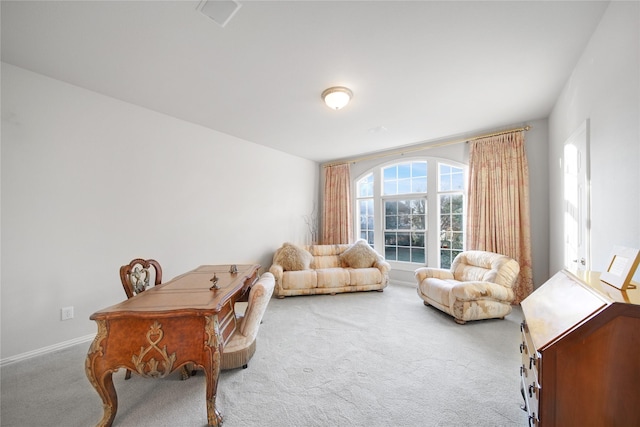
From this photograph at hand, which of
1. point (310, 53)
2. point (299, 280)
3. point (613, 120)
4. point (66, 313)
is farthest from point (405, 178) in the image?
point (66, 313)

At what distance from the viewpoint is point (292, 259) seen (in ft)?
13.8

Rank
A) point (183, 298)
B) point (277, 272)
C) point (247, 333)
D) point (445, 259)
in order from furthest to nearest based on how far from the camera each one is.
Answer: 1. point (445, 259)
2. point (277, 272)
3. point (247, 333)
4. point (183, 298)

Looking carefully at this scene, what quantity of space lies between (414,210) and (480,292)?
2169 millimetres

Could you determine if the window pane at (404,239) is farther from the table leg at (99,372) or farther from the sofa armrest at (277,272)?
the table leg at (99,372)

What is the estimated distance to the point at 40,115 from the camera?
7.57ft

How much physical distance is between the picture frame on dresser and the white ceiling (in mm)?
1632

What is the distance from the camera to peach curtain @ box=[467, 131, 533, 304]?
3455 millimetres

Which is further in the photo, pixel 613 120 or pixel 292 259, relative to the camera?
pixel 292 259

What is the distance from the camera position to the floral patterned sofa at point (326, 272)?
13.0ft

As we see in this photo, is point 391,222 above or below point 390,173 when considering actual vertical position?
below

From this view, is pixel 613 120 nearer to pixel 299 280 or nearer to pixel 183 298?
pixel 183 298

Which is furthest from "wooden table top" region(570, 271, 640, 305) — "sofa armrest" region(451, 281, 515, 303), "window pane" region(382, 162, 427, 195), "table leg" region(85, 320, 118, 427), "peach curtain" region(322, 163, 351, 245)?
"peach curtain" region(322, 163, 351, 245)

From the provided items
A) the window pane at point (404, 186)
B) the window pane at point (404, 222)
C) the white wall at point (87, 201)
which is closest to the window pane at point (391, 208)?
the window pane at point (404, 222)

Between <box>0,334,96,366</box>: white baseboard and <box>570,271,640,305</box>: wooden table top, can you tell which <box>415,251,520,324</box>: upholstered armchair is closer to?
<box>570,271,640,305</box>: wooden table top
